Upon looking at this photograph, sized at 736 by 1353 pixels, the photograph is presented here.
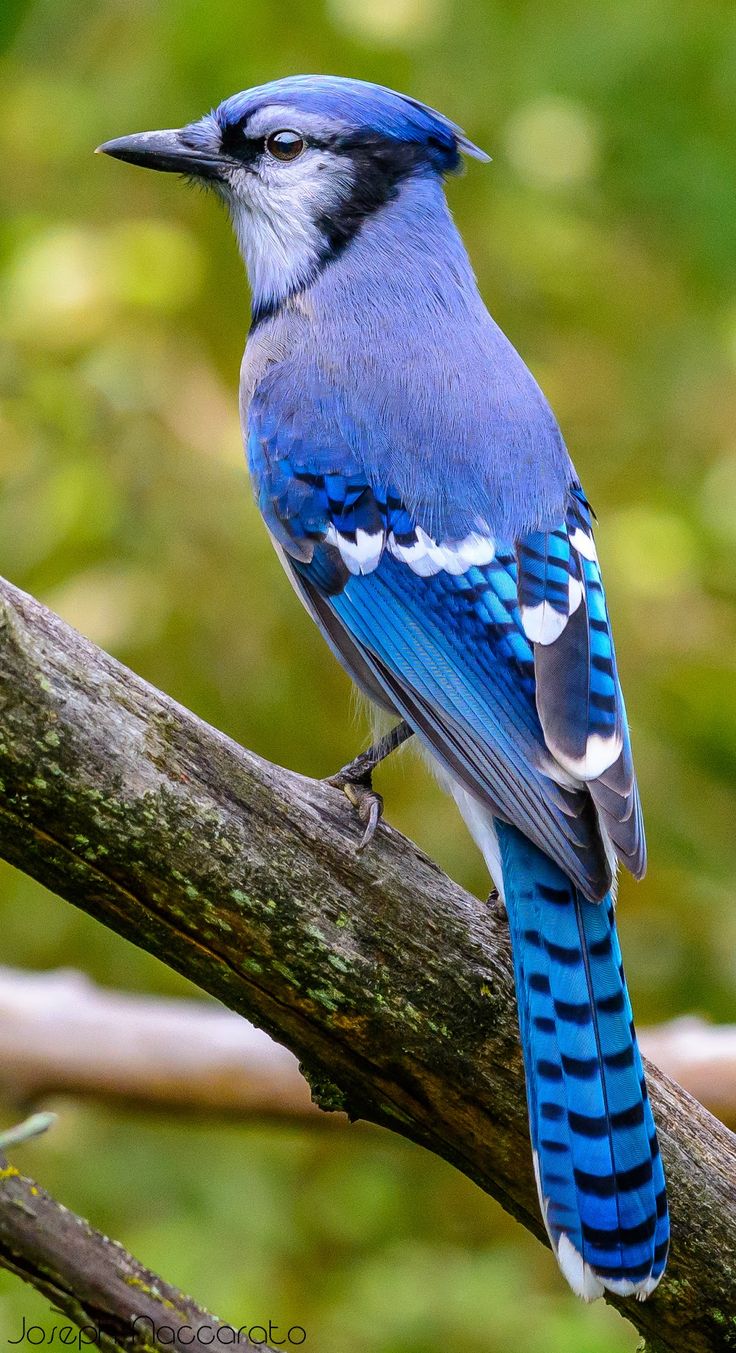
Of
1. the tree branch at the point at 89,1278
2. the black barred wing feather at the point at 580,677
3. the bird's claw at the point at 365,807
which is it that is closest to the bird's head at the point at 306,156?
the black barred wing feather at the point at 580,677

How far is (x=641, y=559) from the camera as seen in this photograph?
314 cm

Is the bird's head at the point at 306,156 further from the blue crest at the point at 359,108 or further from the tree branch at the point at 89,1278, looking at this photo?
the tree branch at the point at 89,1278

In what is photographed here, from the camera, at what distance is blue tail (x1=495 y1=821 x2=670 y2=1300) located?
170 cm

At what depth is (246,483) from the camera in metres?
3.11

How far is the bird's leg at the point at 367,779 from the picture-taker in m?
1.90

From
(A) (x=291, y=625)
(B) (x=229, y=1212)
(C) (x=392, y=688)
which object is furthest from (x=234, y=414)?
(B) (x=229, y=1212)

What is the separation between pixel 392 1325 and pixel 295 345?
1.73 meters

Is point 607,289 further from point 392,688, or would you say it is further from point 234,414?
point 392,688

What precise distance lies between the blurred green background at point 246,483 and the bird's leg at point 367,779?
376mm

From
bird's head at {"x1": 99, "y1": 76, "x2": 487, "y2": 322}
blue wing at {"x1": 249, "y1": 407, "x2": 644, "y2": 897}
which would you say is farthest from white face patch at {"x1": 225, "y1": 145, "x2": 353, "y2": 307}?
blue wing at {"x1": 249, "y1": 407, "x2": 644, "y2": 897}

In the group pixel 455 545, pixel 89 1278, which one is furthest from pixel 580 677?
pixel 89 1278

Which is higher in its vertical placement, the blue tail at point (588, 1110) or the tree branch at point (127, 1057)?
the blue tail at point (588, 1110)

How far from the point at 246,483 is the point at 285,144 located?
691mm

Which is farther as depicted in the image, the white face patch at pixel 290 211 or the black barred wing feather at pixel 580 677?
the white face patch at pixel 290 211
